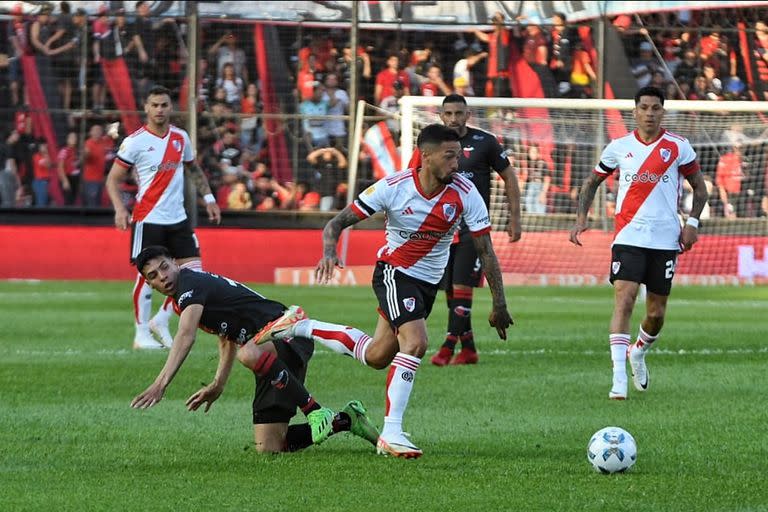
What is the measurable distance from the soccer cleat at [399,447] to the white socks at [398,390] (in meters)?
0.03

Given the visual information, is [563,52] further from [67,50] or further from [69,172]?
[69,172]

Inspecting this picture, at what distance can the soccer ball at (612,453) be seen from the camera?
716 centimetres

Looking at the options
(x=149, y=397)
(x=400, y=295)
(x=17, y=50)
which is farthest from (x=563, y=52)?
(x=149, y=397)

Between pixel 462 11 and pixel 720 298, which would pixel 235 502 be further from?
pixel 462 11

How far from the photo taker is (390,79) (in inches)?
1027

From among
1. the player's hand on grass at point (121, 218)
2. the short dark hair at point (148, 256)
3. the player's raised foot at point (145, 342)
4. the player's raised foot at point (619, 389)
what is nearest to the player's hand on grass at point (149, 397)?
the short dark hair at point (148, 256)

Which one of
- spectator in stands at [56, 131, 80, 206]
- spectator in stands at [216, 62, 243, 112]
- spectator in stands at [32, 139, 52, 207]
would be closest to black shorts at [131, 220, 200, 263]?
spectator in stands at [56, 131, 80, 206]

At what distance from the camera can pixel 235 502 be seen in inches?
255

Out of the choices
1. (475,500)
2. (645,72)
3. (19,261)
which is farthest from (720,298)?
(475,500)

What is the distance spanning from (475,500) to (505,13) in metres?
20.9

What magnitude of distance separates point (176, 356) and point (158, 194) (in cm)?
677

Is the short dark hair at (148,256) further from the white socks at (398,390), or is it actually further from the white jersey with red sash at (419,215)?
the white socks at (398,390)

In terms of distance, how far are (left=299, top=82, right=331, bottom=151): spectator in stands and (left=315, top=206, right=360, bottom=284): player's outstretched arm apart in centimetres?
1737

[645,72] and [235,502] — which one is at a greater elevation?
[645,72]
